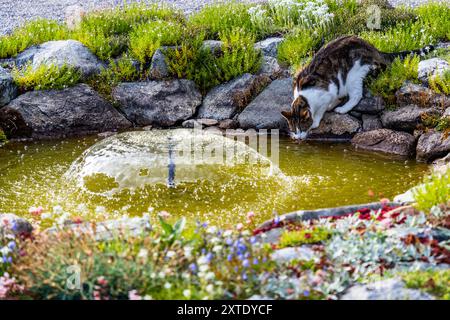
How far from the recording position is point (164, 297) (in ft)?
15.3

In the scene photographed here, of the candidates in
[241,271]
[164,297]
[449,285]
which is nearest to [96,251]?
[164,297]

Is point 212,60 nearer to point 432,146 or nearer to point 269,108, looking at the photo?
point 269,108

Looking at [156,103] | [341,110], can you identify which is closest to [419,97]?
[341,110]

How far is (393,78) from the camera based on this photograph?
10.5 metres

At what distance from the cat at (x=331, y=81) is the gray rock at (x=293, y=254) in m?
5.02

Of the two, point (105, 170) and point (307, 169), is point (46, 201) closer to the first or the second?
point (105, 170)

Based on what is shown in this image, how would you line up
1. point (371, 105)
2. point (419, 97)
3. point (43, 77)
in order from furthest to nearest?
1. point (43, 77)
2. point (371, 105)
3. point (419, 97)

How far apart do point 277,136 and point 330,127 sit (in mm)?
835

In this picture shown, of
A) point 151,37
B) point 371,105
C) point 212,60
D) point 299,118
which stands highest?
point 151,37

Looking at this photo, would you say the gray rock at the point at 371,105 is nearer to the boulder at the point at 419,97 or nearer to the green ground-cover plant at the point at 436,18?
the boulder at the point at 419,97

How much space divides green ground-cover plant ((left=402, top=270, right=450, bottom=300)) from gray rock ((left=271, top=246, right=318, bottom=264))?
2.31ft

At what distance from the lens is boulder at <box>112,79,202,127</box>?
1159 cm

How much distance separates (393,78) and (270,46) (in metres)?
2.59

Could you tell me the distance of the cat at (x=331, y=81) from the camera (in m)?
10.2
